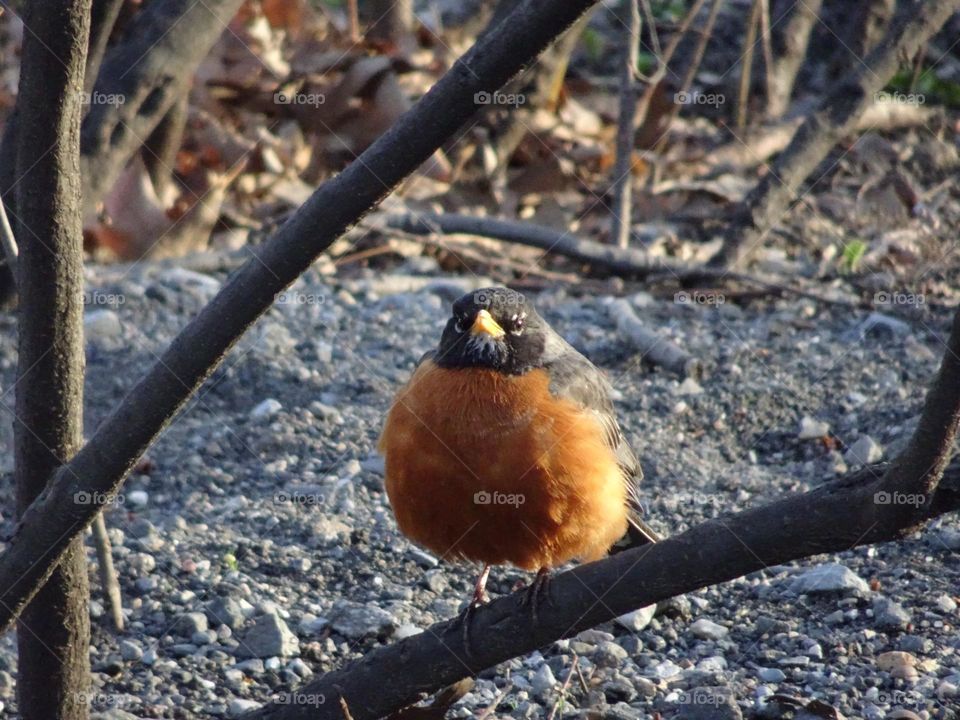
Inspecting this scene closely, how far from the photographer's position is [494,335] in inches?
170

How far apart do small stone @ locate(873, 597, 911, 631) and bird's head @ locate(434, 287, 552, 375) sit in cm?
151

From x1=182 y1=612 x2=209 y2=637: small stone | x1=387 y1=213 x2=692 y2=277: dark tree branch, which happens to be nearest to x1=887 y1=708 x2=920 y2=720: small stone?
x1=182 y1=612 x2=209 y2=637: small stone

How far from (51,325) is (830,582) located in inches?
116

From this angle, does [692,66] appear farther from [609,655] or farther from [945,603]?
[609,655]

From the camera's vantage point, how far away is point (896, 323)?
7.29m

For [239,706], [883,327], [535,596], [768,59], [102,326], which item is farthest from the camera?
[768,59]

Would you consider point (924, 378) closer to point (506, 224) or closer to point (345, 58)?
point (506, 224)

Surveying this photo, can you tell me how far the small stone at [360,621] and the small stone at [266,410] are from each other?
5.22 ft

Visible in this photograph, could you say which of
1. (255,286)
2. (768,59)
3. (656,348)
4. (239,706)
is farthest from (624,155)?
(255,286)

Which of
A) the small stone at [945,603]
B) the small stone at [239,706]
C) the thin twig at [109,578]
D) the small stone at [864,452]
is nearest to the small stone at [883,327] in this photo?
the small stone at [864,452]

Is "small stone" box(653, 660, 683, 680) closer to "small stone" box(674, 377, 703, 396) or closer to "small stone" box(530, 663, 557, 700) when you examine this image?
"small stone" box(530, 663, 557, 700)

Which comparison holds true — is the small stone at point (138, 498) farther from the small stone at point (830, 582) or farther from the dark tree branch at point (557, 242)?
the dark tree branch at point (557, 242)

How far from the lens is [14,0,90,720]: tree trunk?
3150 millimetres

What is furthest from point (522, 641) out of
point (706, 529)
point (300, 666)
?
point (300, 666)
